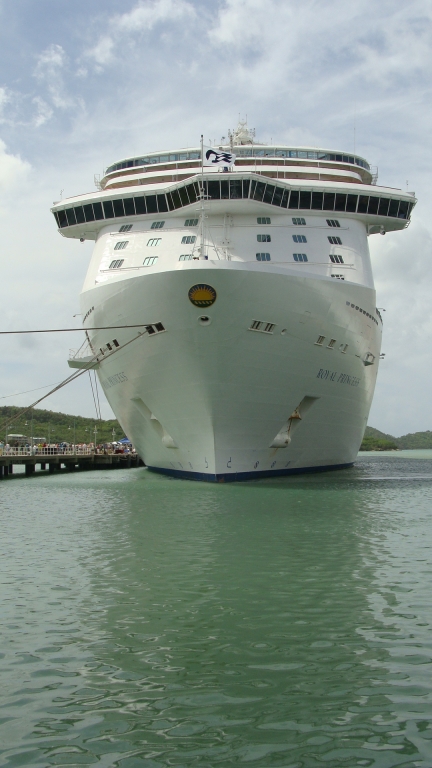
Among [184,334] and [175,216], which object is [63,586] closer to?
[184,334]

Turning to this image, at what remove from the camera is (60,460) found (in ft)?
144

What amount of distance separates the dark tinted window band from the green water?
14.5m

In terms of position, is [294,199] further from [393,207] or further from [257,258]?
[393,207]

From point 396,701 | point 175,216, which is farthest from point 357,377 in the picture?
point 396,701

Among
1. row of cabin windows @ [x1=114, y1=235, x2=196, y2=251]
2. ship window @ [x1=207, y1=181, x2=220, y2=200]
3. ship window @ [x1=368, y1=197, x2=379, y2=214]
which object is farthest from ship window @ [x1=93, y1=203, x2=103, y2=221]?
ship window @ [x1=368, y1=197, x2=379, y2=214]

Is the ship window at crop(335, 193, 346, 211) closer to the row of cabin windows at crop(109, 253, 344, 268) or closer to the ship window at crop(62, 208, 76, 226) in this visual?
the row of cabin windows at crop(109, 253, 344, 268)

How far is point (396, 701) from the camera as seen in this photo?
5113mm

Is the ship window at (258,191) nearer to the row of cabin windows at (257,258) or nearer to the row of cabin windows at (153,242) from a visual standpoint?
the row of cabin windows at (257,258)

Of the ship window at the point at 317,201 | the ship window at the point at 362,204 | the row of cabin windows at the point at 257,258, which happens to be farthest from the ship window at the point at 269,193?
the ship window at the point at 362,204

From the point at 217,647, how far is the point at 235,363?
557 inches

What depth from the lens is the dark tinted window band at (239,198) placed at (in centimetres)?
2411

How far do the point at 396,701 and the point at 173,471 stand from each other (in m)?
21.4

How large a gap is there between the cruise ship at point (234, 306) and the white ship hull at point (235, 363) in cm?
5

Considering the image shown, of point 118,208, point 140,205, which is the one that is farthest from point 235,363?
point 118,208
